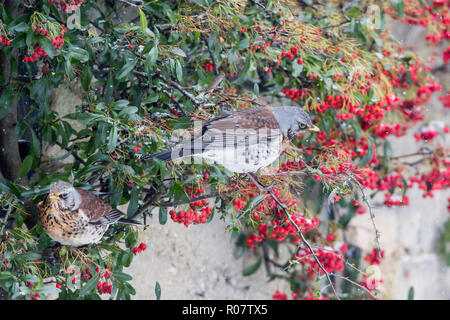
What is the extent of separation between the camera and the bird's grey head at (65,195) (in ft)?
8.04

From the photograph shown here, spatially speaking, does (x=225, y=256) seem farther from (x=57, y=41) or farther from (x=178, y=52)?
(x=57, y=41)

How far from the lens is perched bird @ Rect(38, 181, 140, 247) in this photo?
2.50 metres

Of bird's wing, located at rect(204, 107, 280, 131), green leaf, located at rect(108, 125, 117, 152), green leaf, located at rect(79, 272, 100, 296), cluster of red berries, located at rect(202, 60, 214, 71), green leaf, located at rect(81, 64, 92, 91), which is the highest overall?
cluster of red berries, located at rect(202, 60, 214, 71)

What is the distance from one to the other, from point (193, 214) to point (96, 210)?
433 millimetres

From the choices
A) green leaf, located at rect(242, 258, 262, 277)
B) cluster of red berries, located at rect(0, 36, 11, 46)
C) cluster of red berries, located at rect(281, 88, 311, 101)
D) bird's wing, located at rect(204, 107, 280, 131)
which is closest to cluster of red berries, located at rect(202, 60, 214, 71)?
cluster of red berries, located at rect(281, 88, 311, 101)

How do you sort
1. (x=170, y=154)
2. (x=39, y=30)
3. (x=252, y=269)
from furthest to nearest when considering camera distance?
1. (x=252, y=269)
2. (x=170, y=154)
3. (x=39, y=30)

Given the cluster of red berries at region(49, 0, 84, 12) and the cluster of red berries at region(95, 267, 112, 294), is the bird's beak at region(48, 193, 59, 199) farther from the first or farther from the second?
the cluster of red berries at region(49, 0, 84, 12)

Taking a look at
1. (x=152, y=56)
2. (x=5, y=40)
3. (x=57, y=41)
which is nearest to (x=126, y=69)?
(x=152, y=56)

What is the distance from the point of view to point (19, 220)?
2531 mm

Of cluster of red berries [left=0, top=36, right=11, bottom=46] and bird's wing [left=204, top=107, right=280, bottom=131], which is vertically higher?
cluster of red berries [left=0, top=36, right=11, bottom=46]

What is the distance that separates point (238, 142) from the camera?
8.61 feet

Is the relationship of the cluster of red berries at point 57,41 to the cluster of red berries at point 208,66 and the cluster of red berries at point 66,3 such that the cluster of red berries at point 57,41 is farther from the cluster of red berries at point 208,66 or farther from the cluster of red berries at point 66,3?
the cluster of red berries at point 208,66

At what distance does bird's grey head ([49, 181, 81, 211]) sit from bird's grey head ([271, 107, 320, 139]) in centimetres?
100

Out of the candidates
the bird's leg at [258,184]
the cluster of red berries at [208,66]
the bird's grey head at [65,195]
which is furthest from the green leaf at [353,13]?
the bird's grey head at [65,195]
